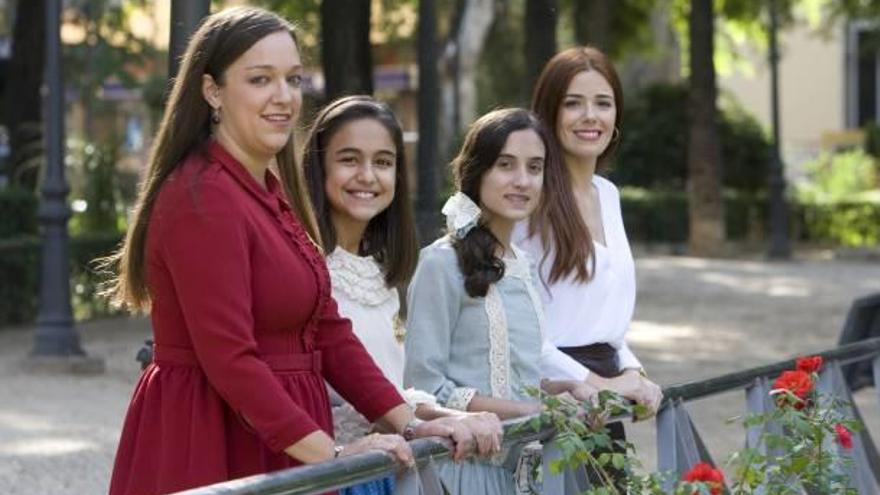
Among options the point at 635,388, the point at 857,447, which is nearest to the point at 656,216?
the point at 857,447

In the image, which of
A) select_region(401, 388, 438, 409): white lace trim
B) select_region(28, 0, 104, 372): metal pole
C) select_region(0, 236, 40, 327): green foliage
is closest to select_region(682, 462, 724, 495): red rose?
select_region(401, 388, 438, 409): white lace trim

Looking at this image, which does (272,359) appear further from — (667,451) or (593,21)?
(593,21)

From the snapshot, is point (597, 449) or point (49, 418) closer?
point (597, 449)

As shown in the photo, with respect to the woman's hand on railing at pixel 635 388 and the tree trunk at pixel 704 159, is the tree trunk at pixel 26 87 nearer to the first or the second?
the tree trunk at pixel 704 159

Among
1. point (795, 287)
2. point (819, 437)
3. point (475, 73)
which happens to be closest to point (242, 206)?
point (819, 437)

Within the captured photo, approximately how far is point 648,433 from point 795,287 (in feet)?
42.7

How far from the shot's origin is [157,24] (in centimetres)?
3123

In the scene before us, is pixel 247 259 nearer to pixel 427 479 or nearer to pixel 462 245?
pixel 427 479

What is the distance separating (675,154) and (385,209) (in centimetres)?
3028

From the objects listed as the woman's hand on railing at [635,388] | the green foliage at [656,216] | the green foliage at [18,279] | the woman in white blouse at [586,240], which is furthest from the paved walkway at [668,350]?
the woman's hand on railing at [635,388]

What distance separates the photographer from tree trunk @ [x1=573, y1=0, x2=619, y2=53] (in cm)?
2631

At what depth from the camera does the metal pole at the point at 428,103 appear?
1381 centimetres

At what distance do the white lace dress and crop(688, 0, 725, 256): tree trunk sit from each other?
913 inches

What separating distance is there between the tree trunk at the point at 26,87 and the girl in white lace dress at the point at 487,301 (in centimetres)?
1770
